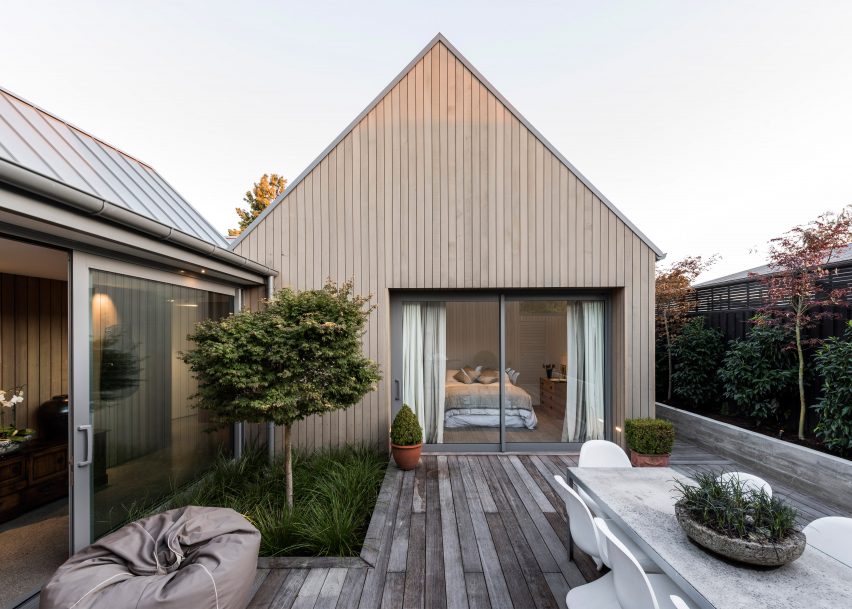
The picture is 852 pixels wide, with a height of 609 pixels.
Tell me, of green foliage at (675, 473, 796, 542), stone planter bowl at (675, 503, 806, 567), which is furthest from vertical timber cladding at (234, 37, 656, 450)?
stone planter bowl at (675, 503, 806, 567)

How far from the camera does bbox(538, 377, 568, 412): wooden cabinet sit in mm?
4798

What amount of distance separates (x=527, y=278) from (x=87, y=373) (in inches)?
178

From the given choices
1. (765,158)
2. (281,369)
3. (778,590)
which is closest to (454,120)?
(281,369)

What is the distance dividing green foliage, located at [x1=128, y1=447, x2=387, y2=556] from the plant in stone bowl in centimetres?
232

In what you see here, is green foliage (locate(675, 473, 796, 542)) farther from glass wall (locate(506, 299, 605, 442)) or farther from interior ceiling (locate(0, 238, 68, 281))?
interior ceiling (locate(0, 238, 68, 281))

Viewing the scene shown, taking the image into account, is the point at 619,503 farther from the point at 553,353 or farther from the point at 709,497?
the point at 553,353

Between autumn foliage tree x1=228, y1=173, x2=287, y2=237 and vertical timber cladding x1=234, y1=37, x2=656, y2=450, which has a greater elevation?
autumn foliage tree x1=228, y1=173, x2=287, y2=237

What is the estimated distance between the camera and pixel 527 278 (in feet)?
14.9

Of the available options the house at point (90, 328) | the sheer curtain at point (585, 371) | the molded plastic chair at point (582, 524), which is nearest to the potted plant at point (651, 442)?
the sheer curtain at point (585, 371)

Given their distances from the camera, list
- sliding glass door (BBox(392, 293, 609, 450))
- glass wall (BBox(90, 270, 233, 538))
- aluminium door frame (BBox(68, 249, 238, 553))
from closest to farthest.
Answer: aluminium door frame (BBox(68, 249, 238, 553))
glass wall (BBox(90, 270, 233, 538))
sliding glass door (BBox(392, 293, 609, 450))

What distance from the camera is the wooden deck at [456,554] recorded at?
2111mm

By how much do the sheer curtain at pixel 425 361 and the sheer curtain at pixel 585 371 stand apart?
188cm

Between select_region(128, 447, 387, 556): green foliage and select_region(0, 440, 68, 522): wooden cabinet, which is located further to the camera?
select_region(0, 440, 68, 522): wooden cabinet

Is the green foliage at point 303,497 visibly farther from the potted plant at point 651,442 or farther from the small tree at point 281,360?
the potted plant at point 651,442
